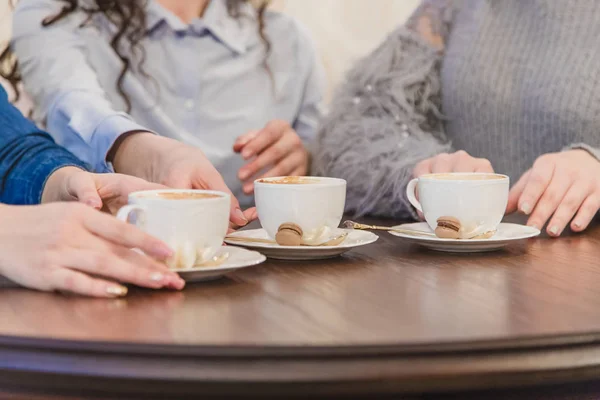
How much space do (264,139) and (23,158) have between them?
19.3 inches

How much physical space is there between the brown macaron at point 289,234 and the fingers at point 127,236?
7.4 inches

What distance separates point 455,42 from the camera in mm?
1524

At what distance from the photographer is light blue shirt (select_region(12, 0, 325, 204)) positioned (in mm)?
1649

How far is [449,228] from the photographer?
36.5 inches

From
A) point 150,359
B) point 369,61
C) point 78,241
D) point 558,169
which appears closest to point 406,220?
point 558,169

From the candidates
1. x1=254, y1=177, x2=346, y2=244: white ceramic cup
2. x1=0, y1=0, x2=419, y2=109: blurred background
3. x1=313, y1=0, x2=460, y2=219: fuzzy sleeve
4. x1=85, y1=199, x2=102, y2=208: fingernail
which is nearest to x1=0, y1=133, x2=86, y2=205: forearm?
x1=85, y1=199, x2=102, y2=208: fingernail

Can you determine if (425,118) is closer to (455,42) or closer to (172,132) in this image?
(455,42)

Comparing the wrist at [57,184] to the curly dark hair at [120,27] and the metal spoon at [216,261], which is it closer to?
the metal spoon at [216,261]

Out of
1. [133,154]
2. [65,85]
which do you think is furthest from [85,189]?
[65,85]

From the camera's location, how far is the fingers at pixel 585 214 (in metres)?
1.08

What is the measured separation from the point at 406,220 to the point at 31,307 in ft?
2.39

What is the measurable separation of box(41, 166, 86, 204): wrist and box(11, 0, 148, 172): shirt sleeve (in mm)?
295

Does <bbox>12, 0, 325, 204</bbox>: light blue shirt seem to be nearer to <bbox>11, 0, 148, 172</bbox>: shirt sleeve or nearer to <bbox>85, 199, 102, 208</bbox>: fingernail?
<bbox>11, 0, 148, 172</bbox>: shirt sleeve

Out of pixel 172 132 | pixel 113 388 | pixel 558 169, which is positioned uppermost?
pixel 558 169
